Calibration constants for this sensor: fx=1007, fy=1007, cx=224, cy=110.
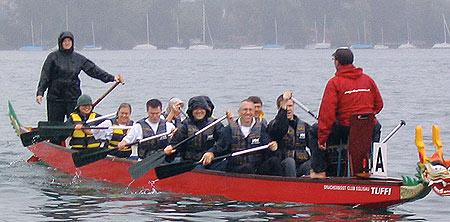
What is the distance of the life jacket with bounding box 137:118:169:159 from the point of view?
14.1 meters

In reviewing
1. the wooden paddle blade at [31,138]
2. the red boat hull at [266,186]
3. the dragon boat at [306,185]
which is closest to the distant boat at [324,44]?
the wooden paddle blade at [31,138]

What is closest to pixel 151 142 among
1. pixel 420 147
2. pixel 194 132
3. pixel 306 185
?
pixel 194 132

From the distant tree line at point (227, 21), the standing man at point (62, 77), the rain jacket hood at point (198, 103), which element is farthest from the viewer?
the distant tree line at point (227, 21)

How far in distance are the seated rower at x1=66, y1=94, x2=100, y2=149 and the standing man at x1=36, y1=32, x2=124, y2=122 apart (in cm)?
95

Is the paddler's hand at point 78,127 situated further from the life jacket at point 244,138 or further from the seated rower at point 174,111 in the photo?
the life jacket at point 244,138

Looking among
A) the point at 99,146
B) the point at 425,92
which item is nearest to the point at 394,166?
the point at 99,146

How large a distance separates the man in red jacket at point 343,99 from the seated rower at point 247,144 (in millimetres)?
1211

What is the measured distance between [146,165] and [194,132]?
882 millimetres

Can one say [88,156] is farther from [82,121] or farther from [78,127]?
[82,121]

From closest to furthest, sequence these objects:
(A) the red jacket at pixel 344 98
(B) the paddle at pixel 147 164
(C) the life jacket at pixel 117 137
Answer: (A) the red jacket at pixel 344 98 → (B) the paddle at pixel 147 164 → (C) the life jacket at pixel 117 137

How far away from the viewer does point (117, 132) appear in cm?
1497

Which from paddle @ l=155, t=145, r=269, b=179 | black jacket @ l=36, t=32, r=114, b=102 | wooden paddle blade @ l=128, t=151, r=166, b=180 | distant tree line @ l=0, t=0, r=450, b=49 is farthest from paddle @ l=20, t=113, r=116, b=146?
distant tree line @ l=0, t=0, r=450, b=49

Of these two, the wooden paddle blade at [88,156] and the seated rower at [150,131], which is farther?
the wooden paddle blade at [88,156]

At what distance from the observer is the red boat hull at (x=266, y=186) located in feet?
38.2
